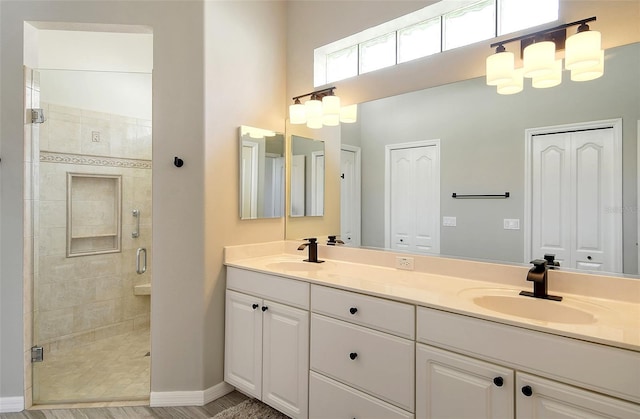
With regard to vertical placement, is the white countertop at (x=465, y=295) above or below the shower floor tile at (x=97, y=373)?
above

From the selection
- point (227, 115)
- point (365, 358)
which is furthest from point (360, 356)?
point (227, 115)

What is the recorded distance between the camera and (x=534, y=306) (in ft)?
4.88

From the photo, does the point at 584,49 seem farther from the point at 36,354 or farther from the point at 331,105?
the point at 36,354

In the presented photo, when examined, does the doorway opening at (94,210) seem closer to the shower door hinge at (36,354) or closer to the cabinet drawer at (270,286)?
the shower door hinge at (36,354)

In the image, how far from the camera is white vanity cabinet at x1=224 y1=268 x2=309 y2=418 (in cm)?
188

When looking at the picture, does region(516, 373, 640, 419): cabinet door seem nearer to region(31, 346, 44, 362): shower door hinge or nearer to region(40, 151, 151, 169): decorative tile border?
region(31, 346, 44, 362): shower door hinge

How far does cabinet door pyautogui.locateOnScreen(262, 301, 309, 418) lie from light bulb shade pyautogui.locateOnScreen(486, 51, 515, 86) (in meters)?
1.57

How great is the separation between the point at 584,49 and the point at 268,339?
84.4 inches

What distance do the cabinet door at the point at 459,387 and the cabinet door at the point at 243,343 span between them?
104cm

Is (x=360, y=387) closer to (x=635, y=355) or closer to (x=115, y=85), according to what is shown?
(x=635, y=355)

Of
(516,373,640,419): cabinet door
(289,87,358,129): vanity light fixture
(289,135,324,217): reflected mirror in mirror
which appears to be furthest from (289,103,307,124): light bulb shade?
(516,373,640,419): cabinet door

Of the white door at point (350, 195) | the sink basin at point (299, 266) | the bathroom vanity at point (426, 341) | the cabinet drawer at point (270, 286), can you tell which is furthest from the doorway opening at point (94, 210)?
the white door at point (350, 195)

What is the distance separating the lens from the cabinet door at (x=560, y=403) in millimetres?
1048

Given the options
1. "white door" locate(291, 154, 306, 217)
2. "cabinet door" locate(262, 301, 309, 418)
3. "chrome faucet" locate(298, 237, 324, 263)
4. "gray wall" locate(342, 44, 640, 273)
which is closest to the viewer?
"gray wall" locate(342, 44, 640, 273)
